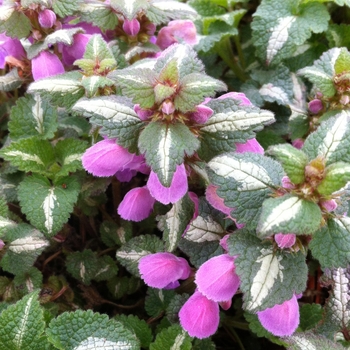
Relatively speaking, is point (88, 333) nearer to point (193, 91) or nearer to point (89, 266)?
point (89, 266)

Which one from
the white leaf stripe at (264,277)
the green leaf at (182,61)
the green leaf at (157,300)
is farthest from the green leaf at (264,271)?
the green leaf at (157,300)

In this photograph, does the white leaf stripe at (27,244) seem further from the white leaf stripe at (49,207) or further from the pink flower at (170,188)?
the pink flower at (170,188)

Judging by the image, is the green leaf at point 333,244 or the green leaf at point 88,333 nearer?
the green leaf at point 333,244

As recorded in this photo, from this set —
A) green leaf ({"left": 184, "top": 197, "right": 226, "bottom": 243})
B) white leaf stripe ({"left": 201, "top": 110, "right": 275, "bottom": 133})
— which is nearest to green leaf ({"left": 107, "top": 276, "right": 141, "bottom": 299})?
green leaf ({"left": 184, "top": 197, "right": 226, "bottom": 243})

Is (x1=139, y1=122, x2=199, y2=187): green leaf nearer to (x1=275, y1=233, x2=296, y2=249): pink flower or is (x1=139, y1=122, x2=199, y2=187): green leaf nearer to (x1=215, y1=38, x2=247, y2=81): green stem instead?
(x1=275, y1=233, x2=296, y2=249): pink flower

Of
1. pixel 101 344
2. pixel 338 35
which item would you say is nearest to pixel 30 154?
pixel 101 344

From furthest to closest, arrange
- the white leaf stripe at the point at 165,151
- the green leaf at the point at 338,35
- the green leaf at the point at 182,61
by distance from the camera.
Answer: the green leaf at the point at 338,35 → the green leaf at the point at 182,61 → the white leaf stripe at the point at 165,151
